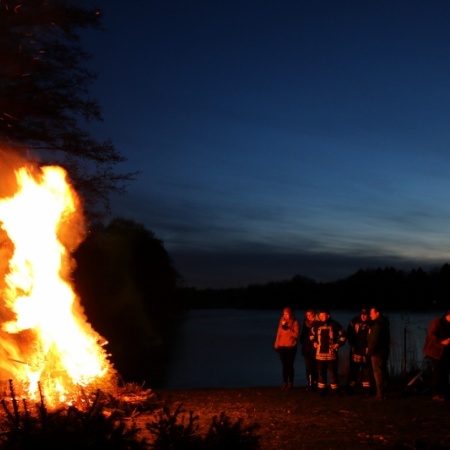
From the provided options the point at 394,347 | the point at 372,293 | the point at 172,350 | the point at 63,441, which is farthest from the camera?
the point at 372,293

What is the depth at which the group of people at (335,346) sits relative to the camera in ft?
39.3

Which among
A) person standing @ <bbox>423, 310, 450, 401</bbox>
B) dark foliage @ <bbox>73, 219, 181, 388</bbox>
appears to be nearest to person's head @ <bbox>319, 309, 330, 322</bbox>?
person standing @ <bbox>423, 310, 450, 401</bbox>

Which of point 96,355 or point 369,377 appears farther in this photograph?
point 369,377

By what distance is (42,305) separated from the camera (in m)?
10.6

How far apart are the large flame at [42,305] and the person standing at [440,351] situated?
18.6 ft

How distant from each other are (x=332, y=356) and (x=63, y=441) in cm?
778

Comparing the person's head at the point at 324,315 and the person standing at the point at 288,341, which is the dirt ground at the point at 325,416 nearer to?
the person standing at the point at 288,341

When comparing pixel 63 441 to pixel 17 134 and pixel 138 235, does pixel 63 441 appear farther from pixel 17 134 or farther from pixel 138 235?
pixel 138 235

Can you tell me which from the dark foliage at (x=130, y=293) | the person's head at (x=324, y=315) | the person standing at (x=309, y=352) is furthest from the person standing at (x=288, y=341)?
the dark foliage at (x=130, y=293)

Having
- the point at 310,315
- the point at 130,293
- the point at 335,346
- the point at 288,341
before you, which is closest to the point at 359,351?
the point at 335,346

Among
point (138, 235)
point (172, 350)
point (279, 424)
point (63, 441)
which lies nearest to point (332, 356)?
point (279, 424)

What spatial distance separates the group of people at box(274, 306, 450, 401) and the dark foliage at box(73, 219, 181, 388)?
43.5ft

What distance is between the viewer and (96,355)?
10703 millimetres

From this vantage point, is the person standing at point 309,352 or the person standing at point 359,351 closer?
the person standing at point 359,351
